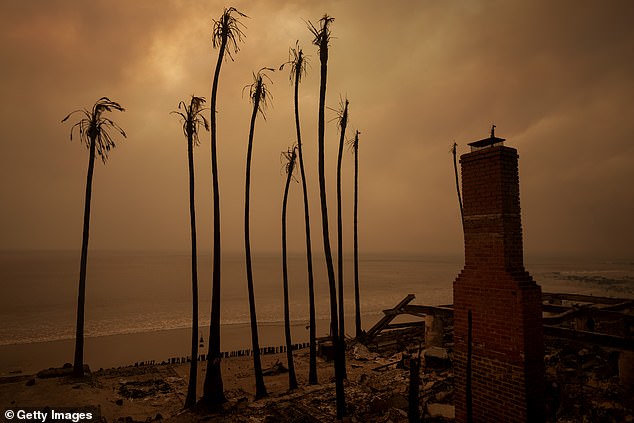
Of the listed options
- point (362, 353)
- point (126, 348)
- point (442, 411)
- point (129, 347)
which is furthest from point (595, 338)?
point (129, 347)

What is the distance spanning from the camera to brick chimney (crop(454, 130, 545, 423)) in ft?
20.5

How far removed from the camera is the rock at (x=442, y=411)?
7.74 metres

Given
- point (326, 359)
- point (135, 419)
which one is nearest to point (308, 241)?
point (326, 359)

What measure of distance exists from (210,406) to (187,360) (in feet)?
30.7

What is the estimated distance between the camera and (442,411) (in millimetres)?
7891

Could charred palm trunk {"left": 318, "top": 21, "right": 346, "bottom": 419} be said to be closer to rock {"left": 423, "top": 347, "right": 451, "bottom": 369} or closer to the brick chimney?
rock {"left": 423, "top": 347, "right": 451, "bottom": 369}

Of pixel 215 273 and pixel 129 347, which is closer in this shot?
pixel 215 273

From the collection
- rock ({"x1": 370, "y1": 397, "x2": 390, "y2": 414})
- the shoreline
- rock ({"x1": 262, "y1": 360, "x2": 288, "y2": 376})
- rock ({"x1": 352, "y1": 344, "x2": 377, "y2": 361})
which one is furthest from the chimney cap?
the shoreline

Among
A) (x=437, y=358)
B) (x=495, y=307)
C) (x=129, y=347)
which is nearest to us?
(x=495, y=307)

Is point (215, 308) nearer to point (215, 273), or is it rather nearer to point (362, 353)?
point (215, 273)

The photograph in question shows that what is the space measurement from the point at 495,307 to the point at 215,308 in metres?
9.51

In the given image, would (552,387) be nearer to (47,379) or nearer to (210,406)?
(210,406)

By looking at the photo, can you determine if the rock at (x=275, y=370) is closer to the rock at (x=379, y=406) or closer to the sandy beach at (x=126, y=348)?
the rock at (x=379, y=406)

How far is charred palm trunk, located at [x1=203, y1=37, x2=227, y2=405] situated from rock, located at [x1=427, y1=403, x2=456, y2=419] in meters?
7.31
